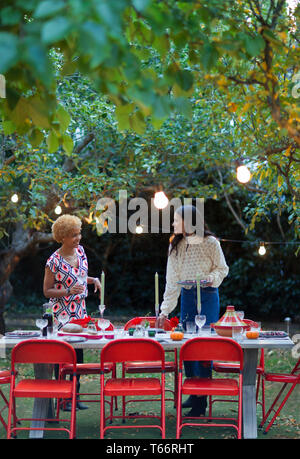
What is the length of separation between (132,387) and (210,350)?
614 millimetres

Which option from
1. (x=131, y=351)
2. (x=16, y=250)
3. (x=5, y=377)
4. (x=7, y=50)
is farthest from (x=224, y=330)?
(x=16, y=250)

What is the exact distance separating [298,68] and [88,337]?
246 cm

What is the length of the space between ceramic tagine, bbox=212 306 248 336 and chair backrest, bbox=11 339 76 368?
119 cm

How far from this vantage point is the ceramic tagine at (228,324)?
14.9 ft

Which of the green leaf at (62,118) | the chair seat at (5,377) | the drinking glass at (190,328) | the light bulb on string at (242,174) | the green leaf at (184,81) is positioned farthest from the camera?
the light bulb on string at (242,174)

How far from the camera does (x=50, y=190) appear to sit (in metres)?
7.39

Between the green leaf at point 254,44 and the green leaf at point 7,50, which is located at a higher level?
the green leaf at point 254,44

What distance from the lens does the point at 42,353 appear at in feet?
13.3

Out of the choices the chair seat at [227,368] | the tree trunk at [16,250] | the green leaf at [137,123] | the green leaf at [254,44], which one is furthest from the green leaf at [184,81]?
the tree trunk at [16,250]

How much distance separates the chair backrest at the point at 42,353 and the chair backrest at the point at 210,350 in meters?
0.78

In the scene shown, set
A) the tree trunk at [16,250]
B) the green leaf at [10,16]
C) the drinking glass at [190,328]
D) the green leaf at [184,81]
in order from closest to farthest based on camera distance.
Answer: the green leaf at [10,16], the green leaf at [184,81], the drinking glass at [190,328], the tree trunk at [16,250]

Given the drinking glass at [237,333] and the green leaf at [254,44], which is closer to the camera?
the green leaf at [254,44]

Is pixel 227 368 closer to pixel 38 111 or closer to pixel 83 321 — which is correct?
pixel 83 321

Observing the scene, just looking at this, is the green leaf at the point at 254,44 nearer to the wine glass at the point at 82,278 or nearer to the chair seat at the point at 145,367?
the chair seat at the point at 145,367
